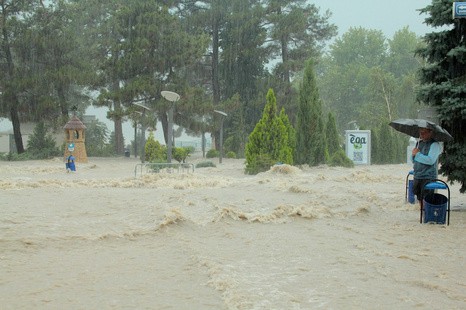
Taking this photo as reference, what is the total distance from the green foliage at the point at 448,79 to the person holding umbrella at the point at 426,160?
77 centimetres

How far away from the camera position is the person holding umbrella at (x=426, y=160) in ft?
30.1

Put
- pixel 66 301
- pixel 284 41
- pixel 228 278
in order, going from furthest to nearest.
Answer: pixel 284 41, pixel 228 278, pixel 66 301

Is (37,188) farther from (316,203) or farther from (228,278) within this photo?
(228,278)

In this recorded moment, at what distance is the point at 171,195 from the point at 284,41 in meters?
35.8

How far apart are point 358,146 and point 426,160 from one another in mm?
19866

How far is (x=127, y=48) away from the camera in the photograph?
124ft

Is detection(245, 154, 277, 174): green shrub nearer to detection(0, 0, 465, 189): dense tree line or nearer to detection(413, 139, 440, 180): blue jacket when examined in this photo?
detection(0, 0, 465, 189): dense tree line

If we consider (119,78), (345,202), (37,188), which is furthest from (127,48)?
(345,202)

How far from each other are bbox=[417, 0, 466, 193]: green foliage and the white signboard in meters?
18.2

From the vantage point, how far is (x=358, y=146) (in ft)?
94.4

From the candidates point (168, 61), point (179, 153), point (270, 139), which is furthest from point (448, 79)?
point (168, 61)

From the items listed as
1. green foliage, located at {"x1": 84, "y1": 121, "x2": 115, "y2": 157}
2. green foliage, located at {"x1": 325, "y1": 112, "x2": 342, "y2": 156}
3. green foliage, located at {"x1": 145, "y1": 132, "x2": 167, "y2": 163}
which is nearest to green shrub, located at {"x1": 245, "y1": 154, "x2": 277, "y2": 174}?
green foliage, located at {"x1": 145, "y1": 132, "x2": 167, "y2": 163}

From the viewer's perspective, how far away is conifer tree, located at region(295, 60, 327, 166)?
25188mm

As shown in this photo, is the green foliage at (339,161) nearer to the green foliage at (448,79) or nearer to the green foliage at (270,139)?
the green foliage at (270,139)
